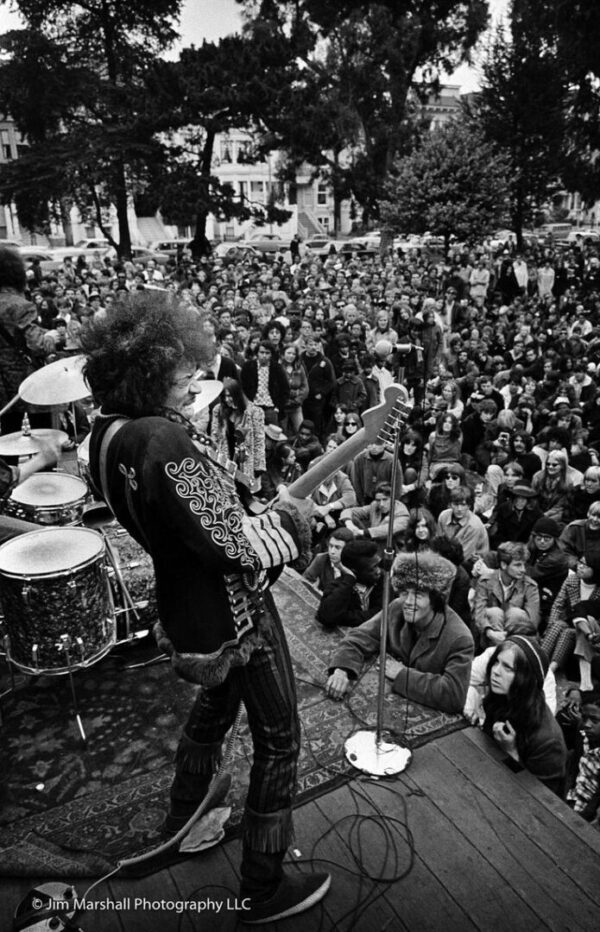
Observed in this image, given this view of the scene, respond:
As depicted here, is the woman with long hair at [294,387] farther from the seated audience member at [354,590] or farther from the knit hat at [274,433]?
the seated audience member at [354,590]

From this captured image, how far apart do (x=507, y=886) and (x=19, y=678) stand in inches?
96.6

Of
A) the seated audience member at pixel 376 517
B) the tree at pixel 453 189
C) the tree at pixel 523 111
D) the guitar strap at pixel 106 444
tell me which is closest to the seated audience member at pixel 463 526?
the seated audience member at pixel 376 517

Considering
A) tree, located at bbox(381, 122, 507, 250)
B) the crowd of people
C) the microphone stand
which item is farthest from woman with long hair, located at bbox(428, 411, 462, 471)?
tree, located at bbox(381, 122, 507, 250)

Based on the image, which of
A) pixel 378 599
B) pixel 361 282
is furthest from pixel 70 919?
pixel 361 282

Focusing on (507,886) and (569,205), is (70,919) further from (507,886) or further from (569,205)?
(569,205)

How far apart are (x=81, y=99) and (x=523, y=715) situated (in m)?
27.7

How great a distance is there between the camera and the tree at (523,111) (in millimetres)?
24031

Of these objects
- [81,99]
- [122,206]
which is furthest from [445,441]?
[81,99]

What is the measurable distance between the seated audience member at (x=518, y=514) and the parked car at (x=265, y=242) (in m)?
28.3

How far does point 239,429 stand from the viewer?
666 cm

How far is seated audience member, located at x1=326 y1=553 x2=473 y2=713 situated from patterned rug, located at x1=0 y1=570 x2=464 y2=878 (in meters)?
0.10

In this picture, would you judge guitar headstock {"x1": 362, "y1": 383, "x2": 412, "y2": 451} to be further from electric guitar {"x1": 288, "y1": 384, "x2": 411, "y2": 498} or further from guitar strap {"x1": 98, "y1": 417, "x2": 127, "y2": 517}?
guitar strap {"x1": 98, "y1": 417, "x2": 127, "y2": 517}

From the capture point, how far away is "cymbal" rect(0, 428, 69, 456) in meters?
Result: 3.88

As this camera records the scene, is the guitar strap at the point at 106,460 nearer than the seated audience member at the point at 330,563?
Yes
